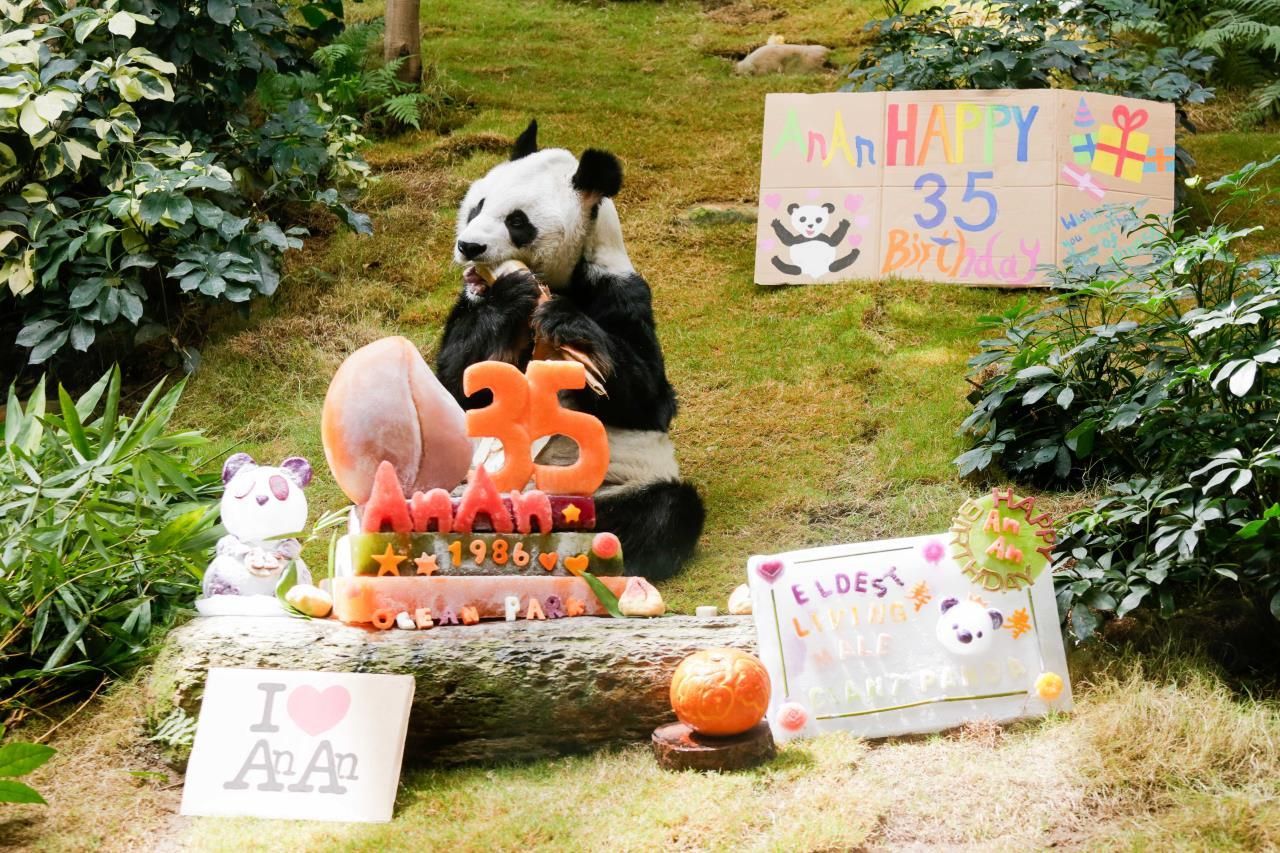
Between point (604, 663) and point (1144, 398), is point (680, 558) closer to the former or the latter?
point (604, 663)

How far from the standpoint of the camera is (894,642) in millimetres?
3438

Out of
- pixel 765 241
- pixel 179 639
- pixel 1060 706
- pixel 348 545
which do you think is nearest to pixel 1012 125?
pixel 765 241

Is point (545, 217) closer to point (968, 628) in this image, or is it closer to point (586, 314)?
point (586, 314)

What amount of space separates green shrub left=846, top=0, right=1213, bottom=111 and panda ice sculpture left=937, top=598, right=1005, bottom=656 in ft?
12.7

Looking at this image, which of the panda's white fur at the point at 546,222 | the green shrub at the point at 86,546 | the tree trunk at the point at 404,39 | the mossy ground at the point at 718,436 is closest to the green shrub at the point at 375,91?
the tree trunk at the point at 404,39

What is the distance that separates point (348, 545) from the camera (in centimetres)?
357

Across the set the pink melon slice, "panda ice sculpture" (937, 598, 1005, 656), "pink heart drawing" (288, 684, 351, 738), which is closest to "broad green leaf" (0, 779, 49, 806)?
"pink heart drawing" (288, 684, 351, 738)

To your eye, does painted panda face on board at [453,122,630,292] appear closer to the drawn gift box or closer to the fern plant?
the drawn gift box

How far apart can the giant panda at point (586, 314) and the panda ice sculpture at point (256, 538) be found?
2.37ft

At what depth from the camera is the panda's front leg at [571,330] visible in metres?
3.99

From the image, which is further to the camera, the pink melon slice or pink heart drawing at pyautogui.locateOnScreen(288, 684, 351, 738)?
the pink melon slice

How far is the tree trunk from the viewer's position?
26.7 ft

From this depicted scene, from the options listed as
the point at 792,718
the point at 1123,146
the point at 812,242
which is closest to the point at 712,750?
the point at 792,718

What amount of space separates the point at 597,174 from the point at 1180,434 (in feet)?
6.31
